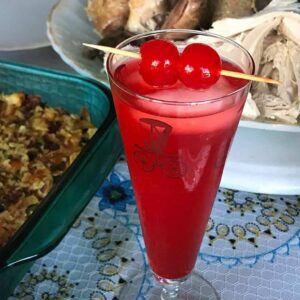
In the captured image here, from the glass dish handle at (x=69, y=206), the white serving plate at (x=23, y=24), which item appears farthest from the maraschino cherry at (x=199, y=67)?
the white serving plate at (x=23, y=24)

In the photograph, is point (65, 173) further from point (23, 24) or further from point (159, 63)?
point (23, 24)

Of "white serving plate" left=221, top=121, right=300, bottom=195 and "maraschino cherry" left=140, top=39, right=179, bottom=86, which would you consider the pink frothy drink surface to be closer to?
"maraschino cherry" left=140, top=39, right=179, bottom=86

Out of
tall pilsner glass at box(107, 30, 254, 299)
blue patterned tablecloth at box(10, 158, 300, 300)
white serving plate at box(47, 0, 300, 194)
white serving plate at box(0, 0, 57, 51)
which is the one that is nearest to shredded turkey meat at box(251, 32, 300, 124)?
white serving plate at box(47, 0, 300, 194)

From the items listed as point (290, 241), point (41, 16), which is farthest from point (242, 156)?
point (41, 16)

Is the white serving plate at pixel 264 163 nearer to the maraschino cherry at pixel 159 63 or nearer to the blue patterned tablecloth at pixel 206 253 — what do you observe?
the blue patterned tablecloth at pixel 206 253

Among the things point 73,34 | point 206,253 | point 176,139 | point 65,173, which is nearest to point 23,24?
point 73,34
